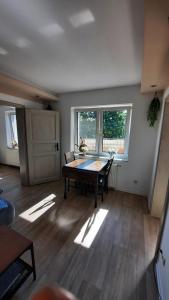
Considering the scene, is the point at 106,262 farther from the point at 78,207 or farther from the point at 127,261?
the point at 78,207

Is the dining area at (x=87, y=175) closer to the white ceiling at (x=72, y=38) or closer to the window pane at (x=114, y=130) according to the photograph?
the window pane at (x=114, y=130)

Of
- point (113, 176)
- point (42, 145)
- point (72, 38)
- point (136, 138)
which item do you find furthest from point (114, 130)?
point (72, 38)

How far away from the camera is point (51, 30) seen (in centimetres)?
130

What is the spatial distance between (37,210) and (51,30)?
2591 mm

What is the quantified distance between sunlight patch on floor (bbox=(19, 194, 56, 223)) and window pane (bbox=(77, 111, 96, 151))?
1.71 m

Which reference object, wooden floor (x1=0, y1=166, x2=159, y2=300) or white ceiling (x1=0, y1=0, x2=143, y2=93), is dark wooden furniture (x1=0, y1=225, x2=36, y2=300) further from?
white ceiling (x1=0, y1=0, x2=143, y2=93)

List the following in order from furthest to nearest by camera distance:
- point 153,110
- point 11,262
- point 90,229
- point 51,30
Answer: point 153,110 → point 90,229 → point 51,30 → point 11,262

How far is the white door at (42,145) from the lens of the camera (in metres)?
3.27

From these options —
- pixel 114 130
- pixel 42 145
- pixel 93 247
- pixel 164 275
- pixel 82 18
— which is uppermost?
pixel 82 18

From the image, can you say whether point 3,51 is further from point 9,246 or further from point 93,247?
point 93,247

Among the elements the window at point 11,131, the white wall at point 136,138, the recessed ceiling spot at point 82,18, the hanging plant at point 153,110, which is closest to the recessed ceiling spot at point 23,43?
the recessed ceiling spot at point 82,18

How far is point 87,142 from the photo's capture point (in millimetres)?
3746

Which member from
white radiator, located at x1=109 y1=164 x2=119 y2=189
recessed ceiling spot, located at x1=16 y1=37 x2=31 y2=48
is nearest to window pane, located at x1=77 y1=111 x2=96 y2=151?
white radiator, located at x1=109 y1=164 x2=119 y2=189

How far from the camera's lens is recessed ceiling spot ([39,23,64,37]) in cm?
125
